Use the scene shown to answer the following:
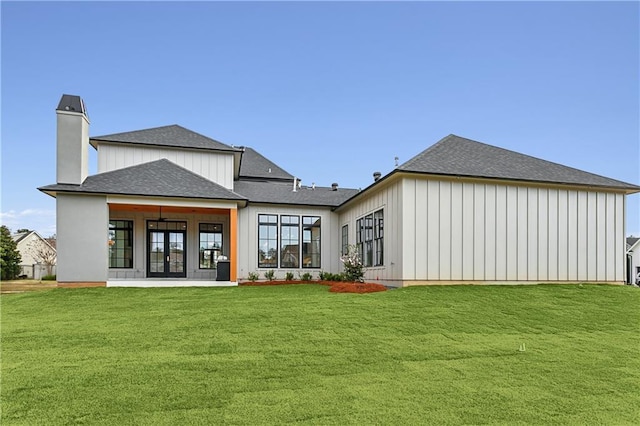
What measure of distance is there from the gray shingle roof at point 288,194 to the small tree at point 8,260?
17.3 metres

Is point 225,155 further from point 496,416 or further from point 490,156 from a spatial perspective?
point 496,416

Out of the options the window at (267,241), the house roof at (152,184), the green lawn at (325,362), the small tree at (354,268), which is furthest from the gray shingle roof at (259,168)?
the green lawn at (325,362)

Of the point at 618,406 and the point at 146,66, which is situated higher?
the point at 146,66

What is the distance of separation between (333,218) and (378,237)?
5175 mm

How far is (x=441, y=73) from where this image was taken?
718 inches

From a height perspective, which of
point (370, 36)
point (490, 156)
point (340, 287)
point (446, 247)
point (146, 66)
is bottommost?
point (340, 287)

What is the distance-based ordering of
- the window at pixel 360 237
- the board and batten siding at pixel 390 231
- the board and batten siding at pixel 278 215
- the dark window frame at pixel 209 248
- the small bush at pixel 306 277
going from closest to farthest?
the board and batten siding at pixel 390 231 → the window at pixel 360 237 → the board and batten siding at pixel 278 215 → the small bush at pixel 306 277 → the dark window frame at pixel 209 248

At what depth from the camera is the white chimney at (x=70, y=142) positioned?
44.5 feet

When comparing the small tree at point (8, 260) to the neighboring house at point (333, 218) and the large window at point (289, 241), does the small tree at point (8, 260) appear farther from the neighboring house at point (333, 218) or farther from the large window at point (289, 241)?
the large window at point (289, 241)

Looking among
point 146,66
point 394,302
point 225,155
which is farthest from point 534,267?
point 146,66

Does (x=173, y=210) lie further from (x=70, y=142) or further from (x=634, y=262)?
(x=634, y=262)

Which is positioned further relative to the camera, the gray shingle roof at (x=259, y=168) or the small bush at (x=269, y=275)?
the gray shingle roof at (x=259, y=168)

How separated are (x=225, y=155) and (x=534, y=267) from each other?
12.5 m

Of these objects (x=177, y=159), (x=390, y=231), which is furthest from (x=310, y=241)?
(x=177, y=159)
